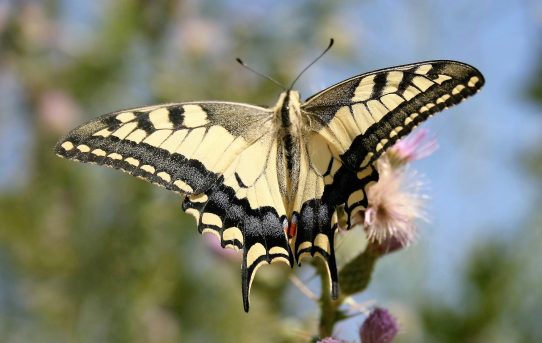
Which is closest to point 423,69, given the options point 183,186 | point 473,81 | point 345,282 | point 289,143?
point 473,81

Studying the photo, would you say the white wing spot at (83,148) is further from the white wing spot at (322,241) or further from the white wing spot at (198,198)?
the white wing spot at (322,241)

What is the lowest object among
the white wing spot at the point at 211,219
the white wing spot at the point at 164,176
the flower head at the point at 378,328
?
the flower head at the point at 378,328

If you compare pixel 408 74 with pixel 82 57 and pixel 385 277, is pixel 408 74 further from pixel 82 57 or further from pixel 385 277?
pixel 82 57

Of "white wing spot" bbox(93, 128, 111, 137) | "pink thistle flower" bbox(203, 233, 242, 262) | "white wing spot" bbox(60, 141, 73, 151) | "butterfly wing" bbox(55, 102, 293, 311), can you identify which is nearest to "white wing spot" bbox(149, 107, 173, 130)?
"butterfly wing" bbox(55, 102, 293, 311)

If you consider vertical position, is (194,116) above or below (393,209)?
above

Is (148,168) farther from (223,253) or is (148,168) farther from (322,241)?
(223,253)

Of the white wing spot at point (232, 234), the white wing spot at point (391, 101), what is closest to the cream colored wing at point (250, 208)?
the white wing spot at point (232, 234)
